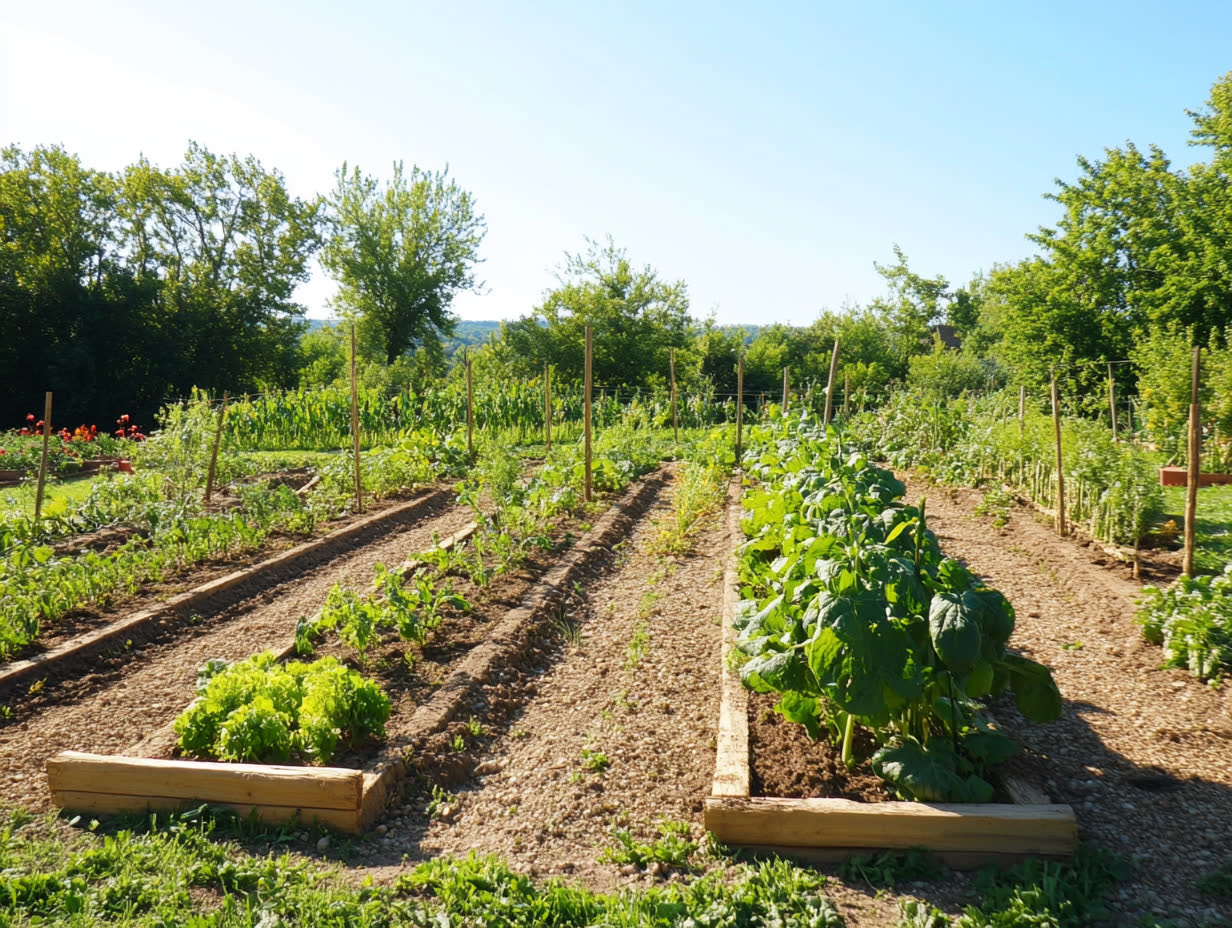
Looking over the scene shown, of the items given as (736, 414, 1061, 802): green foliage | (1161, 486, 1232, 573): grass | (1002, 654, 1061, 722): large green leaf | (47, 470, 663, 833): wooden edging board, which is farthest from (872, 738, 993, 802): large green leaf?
(1161, 486, 1232, 573): grass

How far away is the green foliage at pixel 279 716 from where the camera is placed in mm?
3666

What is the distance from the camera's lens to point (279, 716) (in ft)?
12.4

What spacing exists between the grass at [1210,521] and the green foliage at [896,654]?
4.22m

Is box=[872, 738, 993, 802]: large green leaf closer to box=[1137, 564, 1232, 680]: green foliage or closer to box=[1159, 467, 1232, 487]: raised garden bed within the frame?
box=[1137, 564, 1232, 680]: green foliage

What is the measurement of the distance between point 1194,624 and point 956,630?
287 cm

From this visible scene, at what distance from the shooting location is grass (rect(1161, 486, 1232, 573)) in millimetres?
6762

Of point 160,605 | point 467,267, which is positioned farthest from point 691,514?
point 467,267

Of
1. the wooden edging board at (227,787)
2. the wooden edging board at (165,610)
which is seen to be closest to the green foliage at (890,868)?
the wooden edging board at (227,787)

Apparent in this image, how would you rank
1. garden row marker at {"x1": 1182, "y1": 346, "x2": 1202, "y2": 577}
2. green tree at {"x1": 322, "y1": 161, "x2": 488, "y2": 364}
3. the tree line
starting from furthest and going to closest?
1. green tree at {"x1": 322, "y1": 161, "x2": 488, "y2": 364}
2. the tree line
3. garden row marker at {"x1": 1182, "y1": 346, "x2": 1202, "y2": 577}

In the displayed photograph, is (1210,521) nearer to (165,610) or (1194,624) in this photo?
(1194,624)

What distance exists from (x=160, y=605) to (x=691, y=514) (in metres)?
5.20

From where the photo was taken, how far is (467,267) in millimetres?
40312

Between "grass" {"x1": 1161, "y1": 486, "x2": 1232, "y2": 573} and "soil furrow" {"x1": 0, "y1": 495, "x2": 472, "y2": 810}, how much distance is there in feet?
23.0

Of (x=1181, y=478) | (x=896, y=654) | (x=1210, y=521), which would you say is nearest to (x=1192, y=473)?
(x=1210, y=521)
